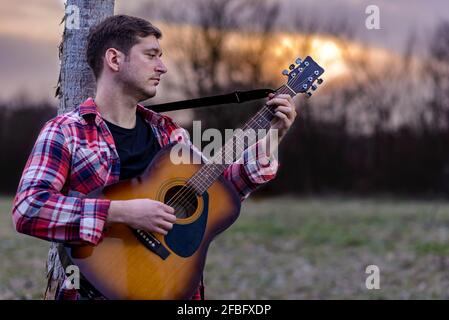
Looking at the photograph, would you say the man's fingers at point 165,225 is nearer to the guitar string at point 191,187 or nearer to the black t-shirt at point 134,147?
the guitar string at point 191,187

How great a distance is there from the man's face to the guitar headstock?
2.16ft

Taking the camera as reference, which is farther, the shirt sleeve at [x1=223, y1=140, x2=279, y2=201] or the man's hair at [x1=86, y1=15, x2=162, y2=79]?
the shirt sleeve at [x1=223, y1=140, x2=279, y2=201]

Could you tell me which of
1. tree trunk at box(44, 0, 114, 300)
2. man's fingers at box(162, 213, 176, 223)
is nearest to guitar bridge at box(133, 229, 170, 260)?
man's fingers at box(162, 213, 176, 223)

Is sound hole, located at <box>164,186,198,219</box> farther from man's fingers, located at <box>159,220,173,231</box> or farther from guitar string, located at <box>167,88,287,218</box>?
man's fingers, located at <box>159,220,173,231</box>

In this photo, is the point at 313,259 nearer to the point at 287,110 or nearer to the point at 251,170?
the point at 251,170

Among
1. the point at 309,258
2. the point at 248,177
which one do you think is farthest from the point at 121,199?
the point at 309,258

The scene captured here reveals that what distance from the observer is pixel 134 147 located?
3139 mm

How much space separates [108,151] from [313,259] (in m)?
7.34

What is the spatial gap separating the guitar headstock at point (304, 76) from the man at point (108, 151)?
130 millimetres

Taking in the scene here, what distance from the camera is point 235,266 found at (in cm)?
956

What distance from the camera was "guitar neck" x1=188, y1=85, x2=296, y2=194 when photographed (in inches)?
122

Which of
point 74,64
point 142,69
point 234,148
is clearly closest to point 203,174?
point 234,148

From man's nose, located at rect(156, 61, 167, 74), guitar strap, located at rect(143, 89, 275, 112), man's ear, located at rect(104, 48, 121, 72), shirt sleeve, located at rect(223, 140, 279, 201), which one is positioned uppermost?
man's ear, located at rect(104, 48, 121, 72)

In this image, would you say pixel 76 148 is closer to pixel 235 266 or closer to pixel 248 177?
pixel 248 177
